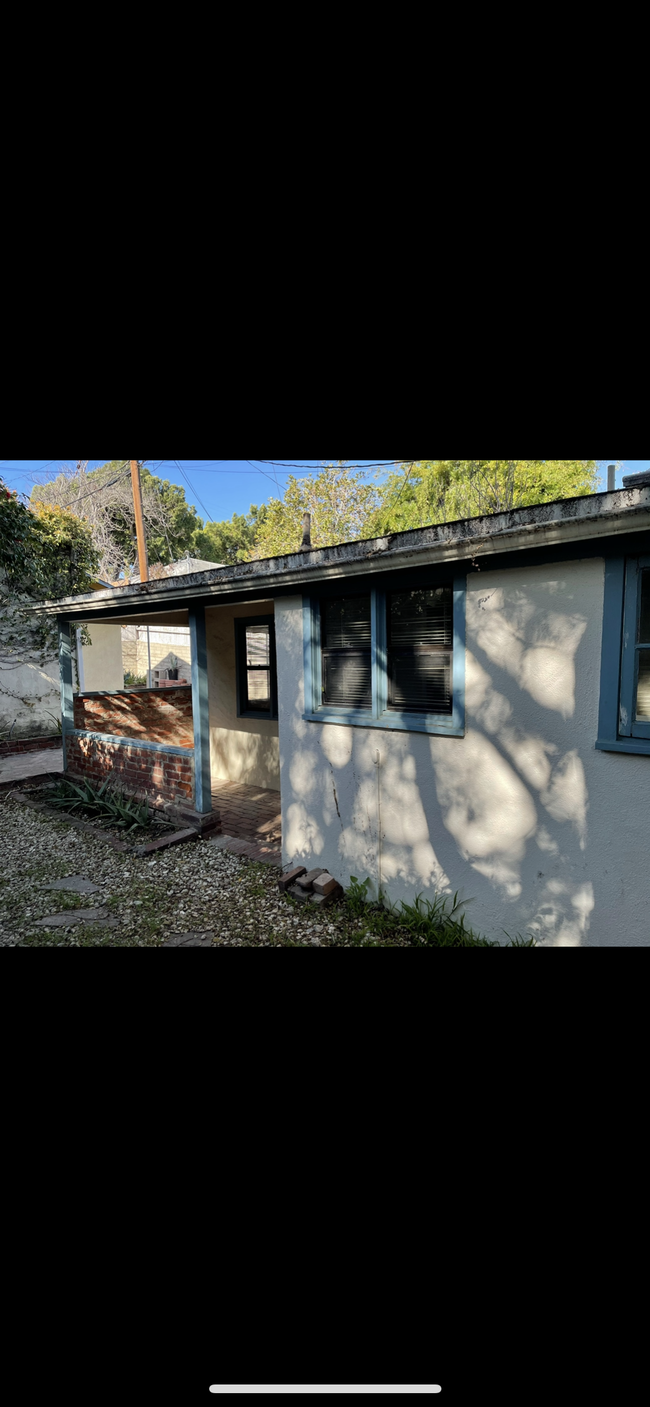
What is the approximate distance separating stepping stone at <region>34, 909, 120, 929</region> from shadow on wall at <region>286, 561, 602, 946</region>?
2.01 metres

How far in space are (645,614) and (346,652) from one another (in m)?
2.05

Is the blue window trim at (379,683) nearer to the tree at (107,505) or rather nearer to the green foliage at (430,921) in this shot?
the green foliage at (430,921)

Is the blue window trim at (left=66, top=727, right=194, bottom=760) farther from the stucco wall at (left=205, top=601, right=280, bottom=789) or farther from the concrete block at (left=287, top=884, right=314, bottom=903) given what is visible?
the concrete block at (left=287, top=884, right=314, bottom=903)

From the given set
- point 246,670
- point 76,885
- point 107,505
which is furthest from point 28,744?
point 107,505

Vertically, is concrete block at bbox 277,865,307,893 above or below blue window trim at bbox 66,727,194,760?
below

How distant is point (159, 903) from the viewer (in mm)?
4270

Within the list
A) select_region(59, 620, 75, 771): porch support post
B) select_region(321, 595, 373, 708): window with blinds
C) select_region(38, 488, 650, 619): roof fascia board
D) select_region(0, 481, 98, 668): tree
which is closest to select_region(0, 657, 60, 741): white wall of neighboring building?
select_region(0, 481, 98, 668): tree

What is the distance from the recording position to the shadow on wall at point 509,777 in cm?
296

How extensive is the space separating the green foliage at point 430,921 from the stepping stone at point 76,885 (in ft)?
7.30

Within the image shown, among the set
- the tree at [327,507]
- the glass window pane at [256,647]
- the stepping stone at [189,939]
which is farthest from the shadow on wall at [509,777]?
the tree at [327,507]

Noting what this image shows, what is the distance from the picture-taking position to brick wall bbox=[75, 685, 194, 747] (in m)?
7.58
